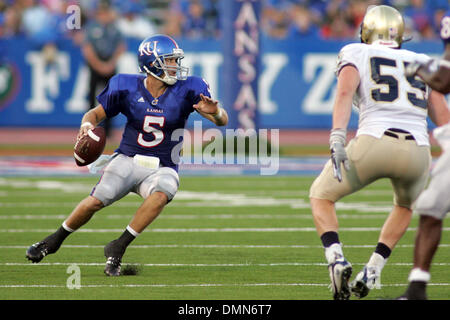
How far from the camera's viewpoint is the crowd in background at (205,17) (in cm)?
1808

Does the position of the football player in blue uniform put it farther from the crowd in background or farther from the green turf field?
the crowd in background

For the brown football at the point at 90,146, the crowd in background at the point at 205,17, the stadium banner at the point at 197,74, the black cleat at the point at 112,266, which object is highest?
the crowd in background at the point at 205,17

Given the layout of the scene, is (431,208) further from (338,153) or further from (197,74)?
(197,74)

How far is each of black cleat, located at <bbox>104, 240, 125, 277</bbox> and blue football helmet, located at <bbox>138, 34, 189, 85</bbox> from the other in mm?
1188

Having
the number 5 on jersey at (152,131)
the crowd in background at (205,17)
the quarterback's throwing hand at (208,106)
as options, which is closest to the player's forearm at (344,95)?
the quarterback's throwing hand at (208,106)

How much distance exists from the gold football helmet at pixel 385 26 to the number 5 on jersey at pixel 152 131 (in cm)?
171

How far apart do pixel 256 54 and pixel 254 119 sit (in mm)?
935

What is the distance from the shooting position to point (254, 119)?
14.5m

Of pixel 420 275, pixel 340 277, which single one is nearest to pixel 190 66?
pixel 340 277

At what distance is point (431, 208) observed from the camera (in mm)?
4754

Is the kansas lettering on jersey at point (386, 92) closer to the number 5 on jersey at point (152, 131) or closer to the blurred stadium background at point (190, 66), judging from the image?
the number 5 on jersey at point (152, 131)

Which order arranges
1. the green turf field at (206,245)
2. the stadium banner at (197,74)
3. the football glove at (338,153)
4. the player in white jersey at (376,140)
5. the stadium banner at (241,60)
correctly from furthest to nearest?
the stadium banner at (197,74)
the stadium banner at (241,60)
the green turf field at (206,245)
the player in white jersey at (376,140)
the football glove at (338,153)

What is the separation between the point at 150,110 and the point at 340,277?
2.21 meters

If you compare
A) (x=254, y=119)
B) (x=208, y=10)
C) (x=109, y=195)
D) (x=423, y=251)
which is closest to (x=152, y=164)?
(x=109, y=195)
